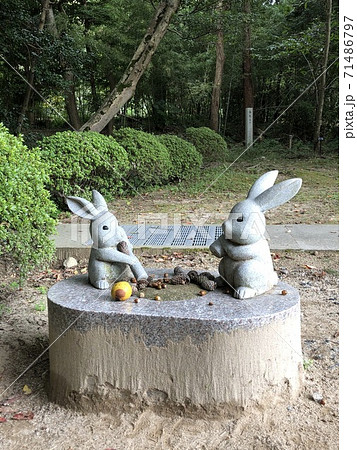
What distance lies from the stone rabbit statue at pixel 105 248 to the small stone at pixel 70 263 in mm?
2406

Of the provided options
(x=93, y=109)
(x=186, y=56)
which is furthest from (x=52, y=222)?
(x=93, y=109)

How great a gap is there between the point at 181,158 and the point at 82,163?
3733 mm

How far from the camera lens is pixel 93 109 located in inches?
761

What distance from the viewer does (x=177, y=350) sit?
2389 millimetres

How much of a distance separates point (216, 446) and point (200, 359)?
0.44 meters

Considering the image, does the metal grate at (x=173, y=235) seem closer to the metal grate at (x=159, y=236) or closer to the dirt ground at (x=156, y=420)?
the metal grate at (x=159, y=236)

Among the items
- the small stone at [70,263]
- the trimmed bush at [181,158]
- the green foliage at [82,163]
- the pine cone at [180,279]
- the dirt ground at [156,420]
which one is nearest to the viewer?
the dirt ground at [156,420]

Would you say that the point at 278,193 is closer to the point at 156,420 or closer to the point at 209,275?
the point at 209,275

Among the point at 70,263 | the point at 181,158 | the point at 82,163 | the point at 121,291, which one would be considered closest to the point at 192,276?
the point at 121,291

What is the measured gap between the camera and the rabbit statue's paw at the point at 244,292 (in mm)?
2562

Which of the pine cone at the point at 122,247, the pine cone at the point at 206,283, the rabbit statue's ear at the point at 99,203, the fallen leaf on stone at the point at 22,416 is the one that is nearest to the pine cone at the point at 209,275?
the pine cone at the point at 206,283

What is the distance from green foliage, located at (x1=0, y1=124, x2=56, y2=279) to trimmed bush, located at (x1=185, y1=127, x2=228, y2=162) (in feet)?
30.6

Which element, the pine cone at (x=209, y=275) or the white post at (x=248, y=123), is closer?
the pine cone at (x=209, y=275)

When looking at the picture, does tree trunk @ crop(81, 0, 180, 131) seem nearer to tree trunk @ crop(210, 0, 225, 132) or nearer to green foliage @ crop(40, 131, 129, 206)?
green foliage @ crop(40, 131, 129, 206)
